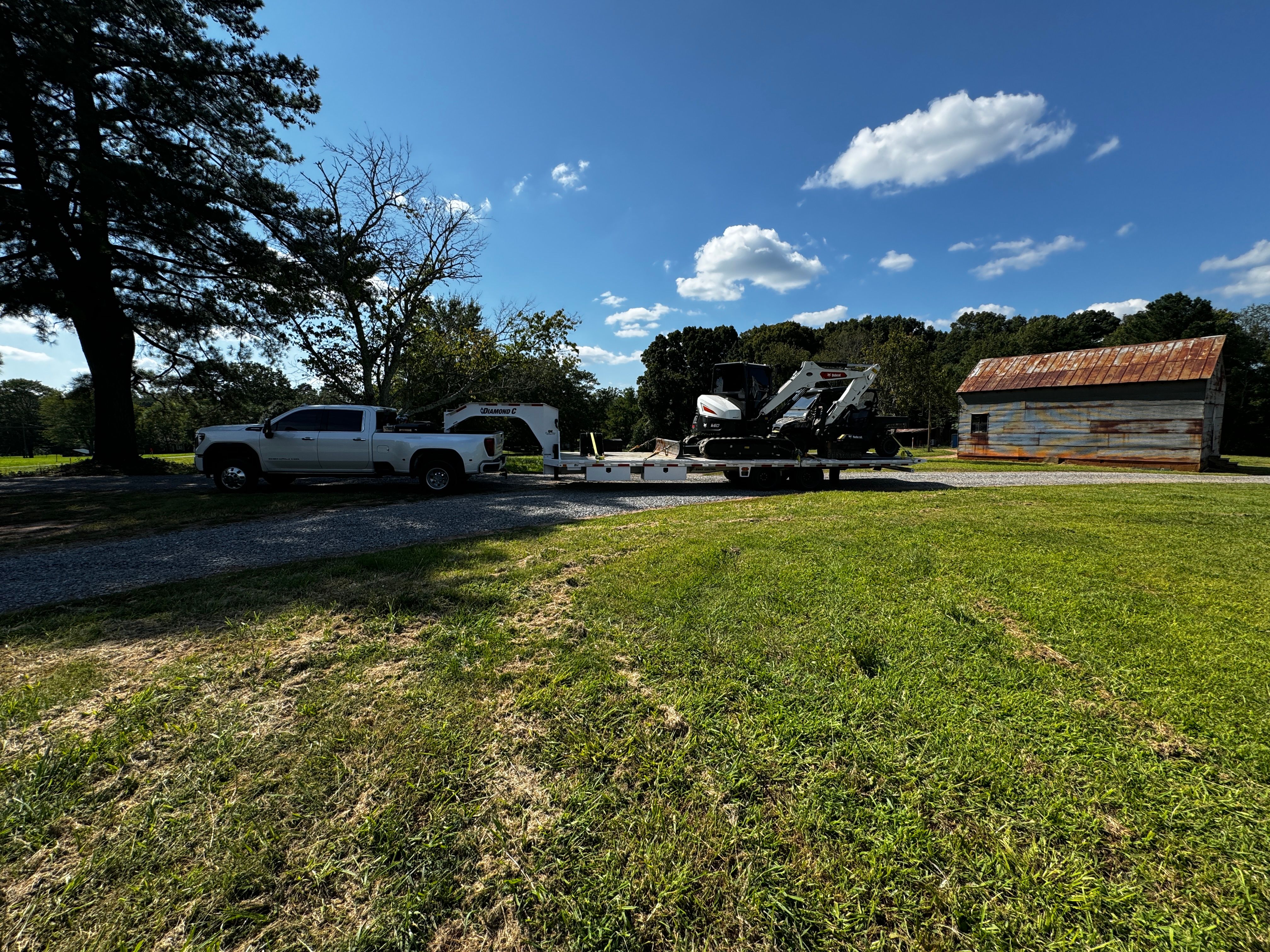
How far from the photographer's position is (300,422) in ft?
30.5

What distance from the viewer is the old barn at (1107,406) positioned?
15164 millimetres

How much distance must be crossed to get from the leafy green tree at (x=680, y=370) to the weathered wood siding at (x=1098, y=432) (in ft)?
61.3

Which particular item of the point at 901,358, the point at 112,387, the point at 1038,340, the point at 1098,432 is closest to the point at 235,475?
the point at 112,387

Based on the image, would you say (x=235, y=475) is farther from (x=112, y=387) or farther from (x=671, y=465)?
(x=671, y=465)

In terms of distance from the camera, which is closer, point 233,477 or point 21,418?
point 233,477

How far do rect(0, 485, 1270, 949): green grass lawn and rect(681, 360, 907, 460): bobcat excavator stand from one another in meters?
7.08

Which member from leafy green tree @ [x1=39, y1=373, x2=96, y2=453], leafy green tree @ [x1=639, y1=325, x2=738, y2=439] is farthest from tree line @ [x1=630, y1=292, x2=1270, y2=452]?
leafy green tree @ [x1=39, y1=373, x2=96, y2=453]

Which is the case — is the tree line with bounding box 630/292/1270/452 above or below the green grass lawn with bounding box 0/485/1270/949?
above

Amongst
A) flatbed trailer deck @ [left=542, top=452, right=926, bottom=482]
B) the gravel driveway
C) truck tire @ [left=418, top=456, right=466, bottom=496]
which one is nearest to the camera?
the gravel driveway

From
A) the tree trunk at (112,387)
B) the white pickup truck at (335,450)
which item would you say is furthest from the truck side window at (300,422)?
the tree trunk at (112,387)

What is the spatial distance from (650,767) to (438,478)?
28.8ft

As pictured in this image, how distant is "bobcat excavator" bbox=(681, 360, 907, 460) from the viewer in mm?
10742

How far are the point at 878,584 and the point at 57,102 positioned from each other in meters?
19.8

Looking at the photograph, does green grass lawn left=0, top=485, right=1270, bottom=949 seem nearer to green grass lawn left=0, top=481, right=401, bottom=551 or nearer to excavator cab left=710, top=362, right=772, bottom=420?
green grass lawn left=0, top=481, right=401, bottom=551
